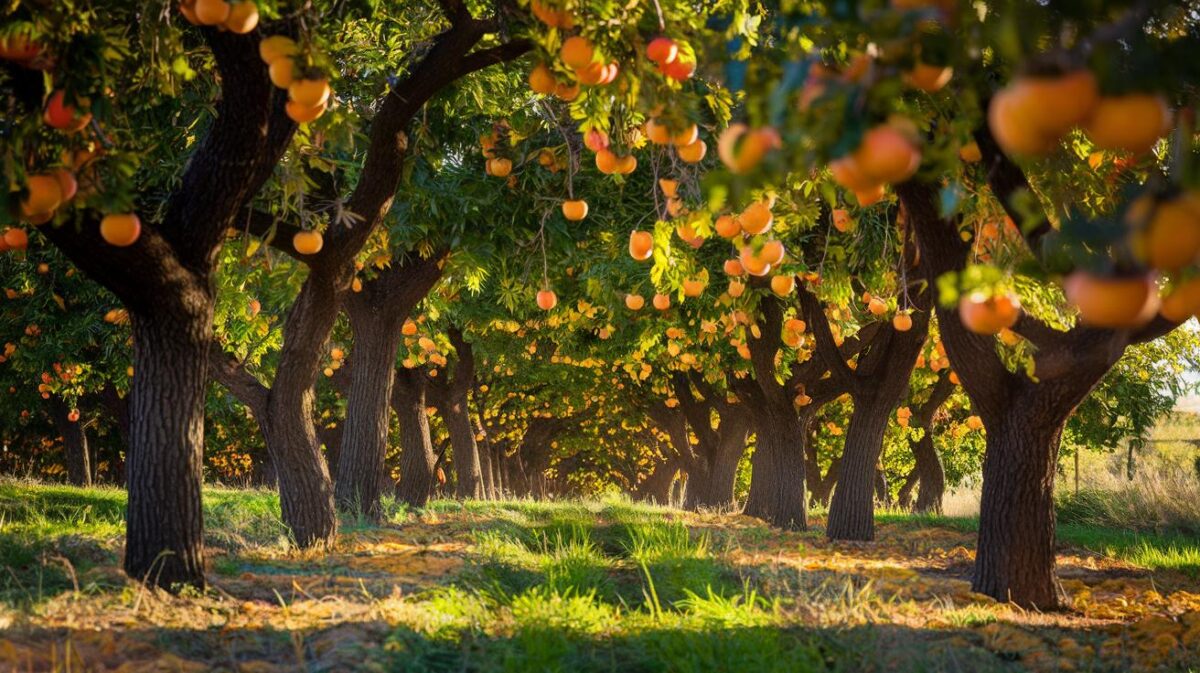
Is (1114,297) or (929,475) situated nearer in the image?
(1114,297)

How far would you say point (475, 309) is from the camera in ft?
46.5

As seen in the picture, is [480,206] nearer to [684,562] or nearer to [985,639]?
[684,562]

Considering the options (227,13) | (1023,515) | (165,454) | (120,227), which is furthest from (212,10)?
(1023,515)

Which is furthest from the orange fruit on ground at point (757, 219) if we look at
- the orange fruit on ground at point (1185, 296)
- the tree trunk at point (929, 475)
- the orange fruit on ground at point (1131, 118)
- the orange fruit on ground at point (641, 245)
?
the tree trunk at point (929, 475)

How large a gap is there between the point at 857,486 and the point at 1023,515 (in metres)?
5.33

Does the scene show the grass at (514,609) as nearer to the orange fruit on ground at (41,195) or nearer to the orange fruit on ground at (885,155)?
the orange fruit on ground at (41,195)

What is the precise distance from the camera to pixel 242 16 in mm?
2967

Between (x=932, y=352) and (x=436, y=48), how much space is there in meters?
7.50

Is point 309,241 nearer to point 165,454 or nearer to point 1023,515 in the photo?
point 165,454

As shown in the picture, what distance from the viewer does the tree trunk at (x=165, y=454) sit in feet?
17.6

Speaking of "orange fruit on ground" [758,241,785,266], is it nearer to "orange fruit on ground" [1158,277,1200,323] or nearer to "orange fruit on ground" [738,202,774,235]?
"orange fruit on ground" [738,202,774,235]

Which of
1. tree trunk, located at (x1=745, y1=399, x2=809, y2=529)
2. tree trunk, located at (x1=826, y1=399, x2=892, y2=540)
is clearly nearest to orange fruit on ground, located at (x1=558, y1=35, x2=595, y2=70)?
tree trunk, located at (x1=826, y1=399, x2=892, y2=540)

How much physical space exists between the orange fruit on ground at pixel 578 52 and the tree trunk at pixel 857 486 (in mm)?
9409

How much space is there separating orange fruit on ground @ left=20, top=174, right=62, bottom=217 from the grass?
69.9 inches
